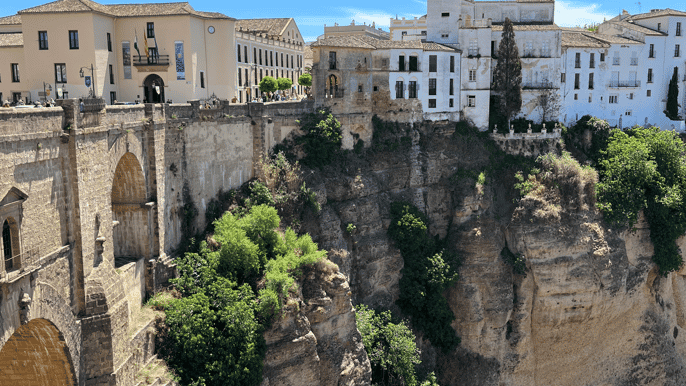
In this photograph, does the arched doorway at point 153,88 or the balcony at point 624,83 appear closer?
the arched doorway at point 153,88

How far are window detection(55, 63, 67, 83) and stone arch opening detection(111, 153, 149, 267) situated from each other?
10.4 m

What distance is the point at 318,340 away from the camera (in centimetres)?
3002

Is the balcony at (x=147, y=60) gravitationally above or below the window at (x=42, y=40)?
below

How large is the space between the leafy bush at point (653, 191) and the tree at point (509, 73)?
733 cm

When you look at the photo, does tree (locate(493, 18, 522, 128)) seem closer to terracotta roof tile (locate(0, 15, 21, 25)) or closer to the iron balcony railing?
the iron balcony railing

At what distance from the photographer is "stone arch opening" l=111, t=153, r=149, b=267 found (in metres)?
26.6

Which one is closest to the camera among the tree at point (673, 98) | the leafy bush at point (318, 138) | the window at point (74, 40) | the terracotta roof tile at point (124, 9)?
the terracotta roof tile at point (124, 9)

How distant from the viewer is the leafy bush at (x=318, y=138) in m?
37.4

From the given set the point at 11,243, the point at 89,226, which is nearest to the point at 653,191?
the point at 89,226

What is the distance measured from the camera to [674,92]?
51.5m

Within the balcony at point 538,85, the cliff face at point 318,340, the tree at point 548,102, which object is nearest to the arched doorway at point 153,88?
the cliff face at point 318,340

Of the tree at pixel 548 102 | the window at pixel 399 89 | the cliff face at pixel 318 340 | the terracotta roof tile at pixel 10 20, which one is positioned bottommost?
the cliff face at pixel 318 340

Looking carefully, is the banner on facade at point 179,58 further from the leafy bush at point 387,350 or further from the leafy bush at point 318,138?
the leafy bush at point 387,350

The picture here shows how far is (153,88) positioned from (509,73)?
23.2 metres
